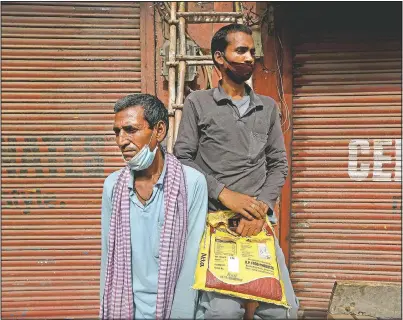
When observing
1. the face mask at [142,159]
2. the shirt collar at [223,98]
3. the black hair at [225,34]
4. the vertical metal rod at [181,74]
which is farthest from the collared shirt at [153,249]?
the vertical metal rod at [181,74]

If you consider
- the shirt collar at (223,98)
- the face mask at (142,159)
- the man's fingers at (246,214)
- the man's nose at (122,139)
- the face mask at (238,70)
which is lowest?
the man's fingers at (246,214)

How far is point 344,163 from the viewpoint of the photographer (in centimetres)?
426

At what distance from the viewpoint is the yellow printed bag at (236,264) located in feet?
6.42

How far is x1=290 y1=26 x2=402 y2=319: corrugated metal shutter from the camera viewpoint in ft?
13.6

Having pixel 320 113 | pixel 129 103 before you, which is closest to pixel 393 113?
pixel 320 113

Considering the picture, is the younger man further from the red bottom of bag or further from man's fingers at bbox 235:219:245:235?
Result: the red bottom of bag

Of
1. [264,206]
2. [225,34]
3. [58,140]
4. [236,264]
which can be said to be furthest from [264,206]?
[58,140]

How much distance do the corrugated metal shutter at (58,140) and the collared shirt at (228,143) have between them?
1991 millimetres

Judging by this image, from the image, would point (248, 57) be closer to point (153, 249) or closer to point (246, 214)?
point (246, 214)

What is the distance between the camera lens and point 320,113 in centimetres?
425

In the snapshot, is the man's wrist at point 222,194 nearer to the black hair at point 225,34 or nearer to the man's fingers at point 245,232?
the man's fingers at point 245,232

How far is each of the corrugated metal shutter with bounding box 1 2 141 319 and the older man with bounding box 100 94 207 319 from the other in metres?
2.16

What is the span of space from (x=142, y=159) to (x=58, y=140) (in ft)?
8.10

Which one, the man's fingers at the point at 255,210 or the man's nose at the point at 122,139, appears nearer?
the man's nose at the point at 122,139
